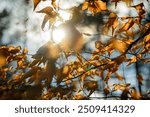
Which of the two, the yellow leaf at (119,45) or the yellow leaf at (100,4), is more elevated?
the yellow leaf at (100,4)

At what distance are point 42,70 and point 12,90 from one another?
178mm

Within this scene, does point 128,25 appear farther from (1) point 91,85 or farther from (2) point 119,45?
(1) point 91,85

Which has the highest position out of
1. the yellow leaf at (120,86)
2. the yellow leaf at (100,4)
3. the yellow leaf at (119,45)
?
the yellow leaf at (100,4)

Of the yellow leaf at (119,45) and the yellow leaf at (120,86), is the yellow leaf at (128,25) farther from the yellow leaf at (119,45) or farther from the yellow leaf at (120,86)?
the yellow leaf at (120,86)

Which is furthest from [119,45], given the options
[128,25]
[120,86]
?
[120,86]

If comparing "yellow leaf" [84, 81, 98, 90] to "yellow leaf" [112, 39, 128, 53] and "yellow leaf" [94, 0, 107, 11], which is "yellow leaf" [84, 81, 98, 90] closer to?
"yellow leaf" [112, 39, 128, 53]

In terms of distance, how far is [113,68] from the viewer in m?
1.33

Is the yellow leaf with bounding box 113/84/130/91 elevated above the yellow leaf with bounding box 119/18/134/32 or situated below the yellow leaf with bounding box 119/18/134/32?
below

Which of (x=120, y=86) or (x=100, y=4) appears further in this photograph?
(x=120, y=86)

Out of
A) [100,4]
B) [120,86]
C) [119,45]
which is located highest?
[100,4]

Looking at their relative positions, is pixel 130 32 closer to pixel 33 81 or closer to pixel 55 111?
pixel 33 81

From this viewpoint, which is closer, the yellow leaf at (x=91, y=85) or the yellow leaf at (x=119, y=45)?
the yellow leaf at (x=119, y=45)

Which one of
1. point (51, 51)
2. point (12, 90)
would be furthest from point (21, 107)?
point (51, 51)

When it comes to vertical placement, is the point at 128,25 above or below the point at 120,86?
above
